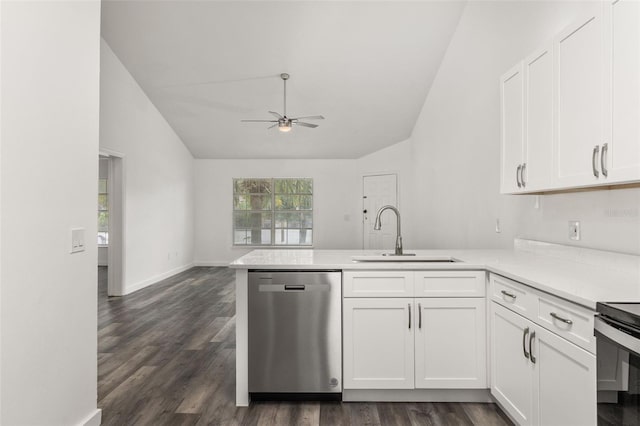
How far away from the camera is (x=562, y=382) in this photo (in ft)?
5.21

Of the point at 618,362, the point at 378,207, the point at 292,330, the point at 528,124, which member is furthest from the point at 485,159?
the point at 378,207

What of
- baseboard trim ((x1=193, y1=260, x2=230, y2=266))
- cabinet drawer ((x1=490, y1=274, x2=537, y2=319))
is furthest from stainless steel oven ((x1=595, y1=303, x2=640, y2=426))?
baseboard trim ((x1=193, y1=260, x2=230, y2=266))

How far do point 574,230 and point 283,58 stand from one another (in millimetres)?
Result: 4273

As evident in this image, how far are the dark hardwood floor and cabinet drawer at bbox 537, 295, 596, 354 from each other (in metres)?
0.90

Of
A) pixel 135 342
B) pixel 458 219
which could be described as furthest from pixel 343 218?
pixel 135 342

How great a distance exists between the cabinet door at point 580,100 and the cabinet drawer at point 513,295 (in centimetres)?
62

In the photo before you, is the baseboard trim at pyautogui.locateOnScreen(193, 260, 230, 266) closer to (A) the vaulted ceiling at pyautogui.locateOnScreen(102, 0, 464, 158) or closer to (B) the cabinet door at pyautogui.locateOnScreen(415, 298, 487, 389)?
(A) the vaulted ceiling at pyautogui.locateOnScreen(102, 0, 464, 158)

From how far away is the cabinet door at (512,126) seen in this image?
101 inches

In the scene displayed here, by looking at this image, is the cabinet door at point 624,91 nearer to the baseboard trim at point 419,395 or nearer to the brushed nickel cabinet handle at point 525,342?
the brushed nickel cabinet handle at point 525,342

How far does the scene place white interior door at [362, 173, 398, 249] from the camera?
7.99 metres

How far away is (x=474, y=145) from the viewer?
421 cm

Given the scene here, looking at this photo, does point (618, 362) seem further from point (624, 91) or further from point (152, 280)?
point (152, 280)

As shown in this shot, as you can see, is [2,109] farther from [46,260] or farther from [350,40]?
[350,40]

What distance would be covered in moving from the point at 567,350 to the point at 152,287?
5.82 metres
